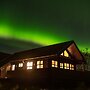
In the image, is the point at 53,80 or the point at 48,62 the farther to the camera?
the point at 48,62

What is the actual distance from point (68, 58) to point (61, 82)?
8.08 metres

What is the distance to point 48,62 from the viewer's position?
32.7m

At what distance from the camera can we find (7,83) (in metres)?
31.5

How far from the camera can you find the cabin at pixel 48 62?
104 feet

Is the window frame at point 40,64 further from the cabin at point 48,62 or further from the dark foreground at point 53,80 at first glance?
the dark foreground at point 53,80

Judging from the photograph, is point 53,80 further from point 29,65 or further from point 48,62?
point 29,65

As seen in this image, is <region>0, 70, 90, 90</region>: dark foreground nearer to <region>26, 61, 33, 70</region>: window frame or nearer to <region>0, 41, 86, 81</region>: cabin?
<region>0, 41, 86, 81</region>: cabin

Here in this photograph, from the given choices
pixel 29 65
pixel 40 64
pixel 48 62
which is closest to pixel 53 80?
pixel 48 62

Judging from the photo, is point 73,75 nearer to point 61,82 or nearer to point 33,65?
point 61,82

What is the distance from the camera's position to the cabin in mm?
31586

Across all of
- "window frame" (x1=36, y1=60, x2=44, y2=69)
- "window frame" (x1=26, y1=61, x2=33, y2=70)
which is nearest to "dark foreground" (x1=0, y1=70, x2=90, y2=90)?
"window frame" (x1=36, y1=60, x2=44, y2=69)

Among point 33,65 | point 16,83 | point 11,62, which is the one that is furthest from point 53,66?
point 11,62

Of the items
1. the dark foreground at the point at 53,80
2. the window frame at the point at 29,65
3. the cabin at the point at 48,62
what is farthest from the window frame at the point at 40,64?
the dark foreground at the point at 53,80

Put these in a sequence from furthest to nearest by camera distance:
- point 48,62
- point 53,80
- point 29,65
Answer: point 29,65
point 48,62
point 53,80
